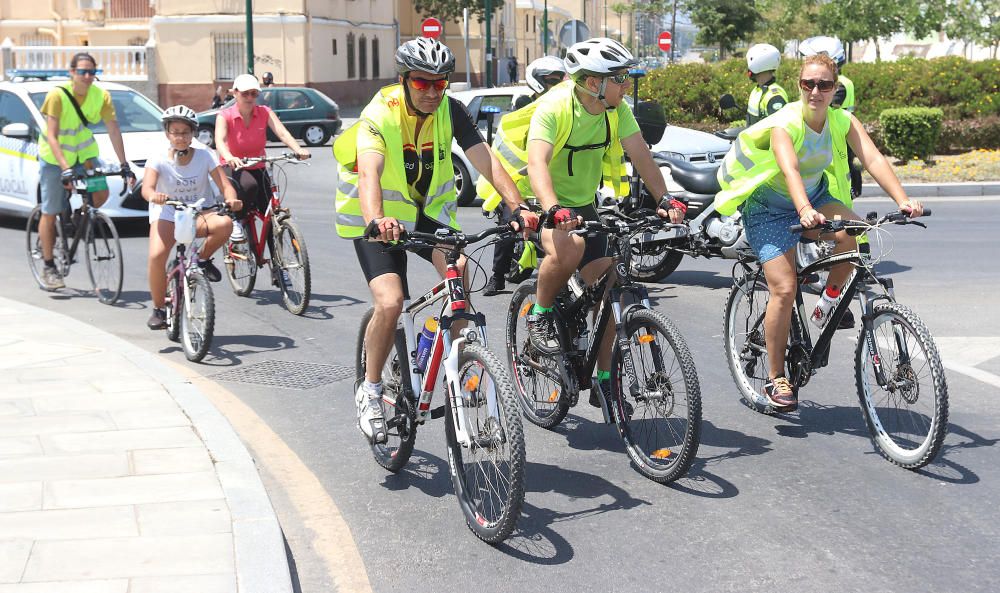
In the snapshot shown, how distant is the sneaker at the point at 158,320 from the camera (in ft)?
30.9

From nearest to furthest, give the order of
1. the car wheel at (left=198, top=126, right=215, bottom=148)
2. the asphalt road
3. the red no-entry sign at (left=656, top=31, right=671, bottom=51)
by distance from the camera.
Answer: the asphalt road < the car wheel at (left=198, top=126, right=215, bottom=148) < the red no-entry sign at (left=656, top=31, right=671, bottom=51)

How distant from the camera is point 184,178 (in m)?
9.20

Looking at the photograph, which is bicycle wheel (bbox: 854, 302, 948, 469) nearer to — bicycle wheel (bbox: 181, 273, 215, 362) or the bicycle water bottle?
the bicycle water bottle

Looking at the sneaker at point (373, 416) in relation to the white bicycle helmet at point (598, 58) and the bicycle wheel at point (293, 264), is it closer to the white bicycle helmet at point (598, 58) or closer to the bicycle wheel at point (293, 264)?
the white bicycle helmet at point (598, 58)

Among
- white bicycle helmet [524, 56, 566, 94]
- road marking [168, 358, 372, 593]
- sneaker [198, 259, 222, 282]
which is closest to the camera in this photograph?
road marking [168, 358, 372, 593]

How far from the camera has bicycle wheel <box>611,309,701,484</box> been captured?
17.8 feet

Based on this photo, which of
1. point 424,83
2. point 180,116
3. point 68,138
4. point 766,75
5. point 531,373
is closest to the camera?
point 424,83

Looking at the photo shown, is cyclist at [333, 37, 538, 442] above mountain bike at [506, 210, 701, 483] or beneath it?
above

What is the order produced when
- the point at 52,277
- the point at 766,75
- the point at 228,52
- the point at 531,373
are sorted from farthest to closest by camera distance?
the point at 228,52 < the point at 52,277 < the point at 766,75 < the point at 531,373

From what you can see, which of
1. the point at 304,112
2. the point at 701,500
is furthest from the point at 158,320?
the point at 304,112

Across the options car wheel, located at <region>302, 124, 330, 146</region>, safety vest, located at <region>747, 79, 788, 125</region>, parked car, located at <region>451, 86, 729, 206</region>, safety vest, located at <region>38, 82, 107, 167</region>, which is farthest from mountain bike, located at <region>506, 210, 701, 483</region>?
car wheel, located at <region>302, 124, 330, 146</region>

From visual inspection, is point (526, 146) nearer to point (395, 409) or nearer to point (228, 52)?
point (395, 409)

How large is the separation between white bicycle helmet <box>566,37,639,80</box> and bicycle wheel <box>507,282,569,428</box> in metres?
1.15

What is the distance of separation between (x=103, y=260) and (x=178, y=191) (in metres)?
2.00
